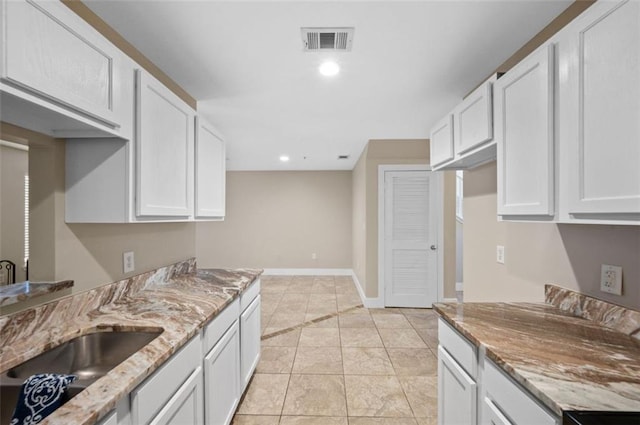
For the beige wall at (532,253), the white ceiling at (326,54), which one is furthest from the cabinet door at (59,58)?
the beige wall at (532,253)

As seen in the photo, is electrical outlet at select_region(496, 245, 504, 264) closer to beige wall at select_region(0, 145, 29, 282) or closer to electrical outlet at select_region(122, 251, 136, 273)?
electrical outlet at select_region(122, 251, 136, 273)

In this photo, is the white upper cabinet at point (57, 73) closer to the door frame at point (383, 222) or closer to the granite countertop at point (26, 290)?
the granite countertop at point (26, 290)

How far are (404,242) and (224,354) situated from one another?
323 centimetres

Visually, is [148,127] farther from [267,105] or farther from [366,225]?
[366,225]

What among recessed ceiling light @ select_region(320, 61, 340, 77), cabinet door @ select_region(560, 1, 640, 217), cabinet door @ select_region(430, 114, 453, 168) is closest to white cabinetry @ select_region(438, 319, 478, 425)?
cabinet door @ select_region(560, 1, 640, 217)

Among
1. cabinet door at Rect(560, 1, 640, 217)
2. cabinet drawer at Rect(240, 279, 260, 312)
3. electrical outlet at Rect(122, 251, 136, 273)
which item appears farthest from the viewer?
cabinet drawer at Rect(240, 279, 260, 312)

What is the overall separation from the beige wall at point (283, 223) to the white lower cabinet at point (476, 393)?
5.08 metres

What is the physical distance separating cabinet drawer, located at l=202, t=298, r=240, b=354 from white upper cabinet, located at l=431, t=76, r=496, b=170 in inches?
71.6

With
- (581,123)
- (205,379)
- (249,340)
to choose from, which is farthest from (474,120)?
(249,340)

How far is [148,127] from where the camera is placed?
1.56 m

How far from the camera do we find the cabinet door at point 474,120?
64.2 inches

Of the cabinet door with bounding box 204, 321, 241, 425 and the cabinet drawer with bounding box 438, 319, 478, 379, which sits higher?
the cabinet drawer with bounding box 438, 319, 478, 379

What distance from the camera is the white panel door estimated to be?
436cm

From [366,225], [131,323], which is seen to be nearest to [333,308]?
[366,225]
